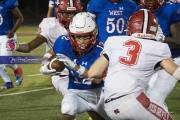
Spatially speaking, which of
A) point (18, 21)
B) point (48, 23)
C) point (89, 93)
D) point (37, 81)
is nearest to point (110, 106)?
point (89, 93)

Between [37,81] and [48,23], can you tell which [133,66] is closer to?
[48,23]

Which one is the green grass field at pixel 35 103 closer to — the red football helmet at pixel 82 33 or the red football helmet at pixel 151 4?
the red football helmet at pixel 151 4

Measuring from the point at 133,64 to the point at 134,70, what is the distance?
0.16ft

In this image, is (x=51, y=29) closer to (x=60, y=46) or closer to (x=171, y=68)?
(x=60, y=46)

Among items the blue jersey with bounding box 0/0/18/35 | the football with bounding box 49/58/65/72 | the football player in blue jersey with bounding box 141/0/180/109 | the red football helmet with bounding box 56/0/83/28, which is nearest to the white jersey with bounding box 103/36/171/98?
the football with bounding box 49/58/65/72

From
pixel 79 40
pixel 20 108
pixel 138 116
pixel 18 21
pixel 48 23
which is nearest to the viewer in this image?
pixel 138 116

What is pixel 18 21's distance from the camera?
9516mm

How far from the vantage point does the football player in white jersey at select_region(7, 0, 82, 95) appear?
6.10m

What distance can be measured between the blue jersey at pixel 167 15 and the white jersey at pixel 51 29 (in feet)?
4.09

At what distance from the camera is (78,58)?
5.37 m

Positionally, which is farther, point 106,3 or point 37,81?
point 37,81

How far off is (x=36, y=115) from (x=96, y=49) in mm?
2138

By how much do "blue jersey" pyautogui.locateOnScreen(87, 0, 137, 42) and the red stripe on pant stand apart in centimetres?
293

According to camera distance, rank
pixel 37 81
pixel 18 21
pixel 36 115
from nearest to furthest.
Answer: pixel 36 115, pixel 18 21, pixel 37 81
